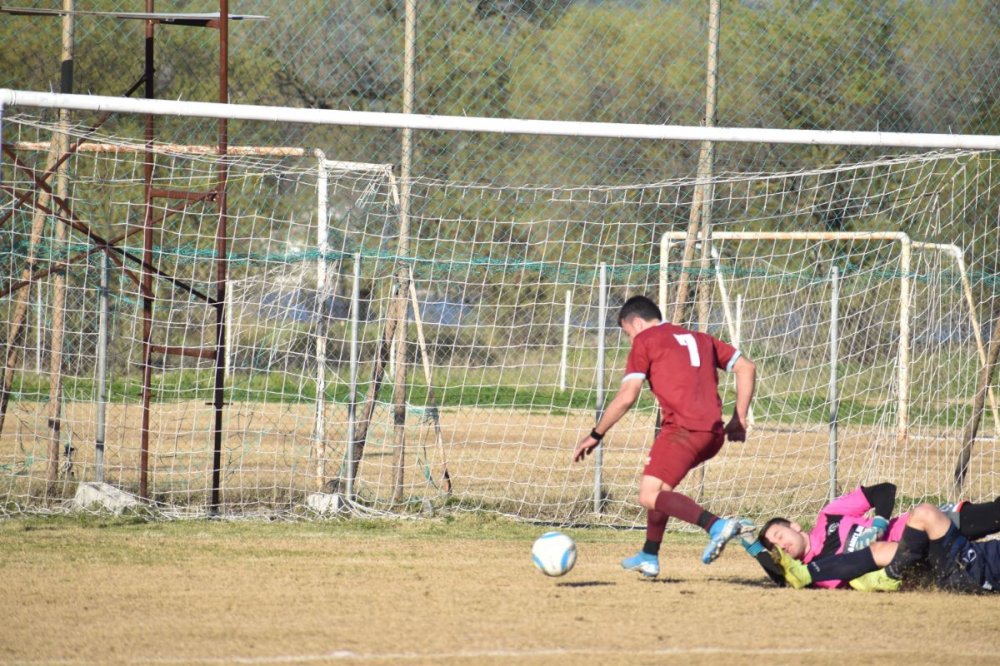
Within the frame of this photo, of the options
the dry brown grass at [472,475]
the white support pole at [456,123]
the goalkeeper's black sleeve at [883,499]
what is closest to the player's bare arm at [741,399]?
the goalkeeper's black sleeve at [883,499]

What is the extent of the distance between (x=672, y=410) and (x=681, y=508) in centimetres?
61

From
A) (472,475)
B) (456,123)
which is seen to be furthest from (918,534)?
(472,475)

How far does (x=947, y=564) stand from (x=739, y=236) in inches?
260

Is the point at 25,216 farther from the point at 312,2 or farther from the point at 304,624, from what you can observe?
the point at 304,624

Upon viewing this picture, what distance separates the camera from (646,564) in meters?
6.89

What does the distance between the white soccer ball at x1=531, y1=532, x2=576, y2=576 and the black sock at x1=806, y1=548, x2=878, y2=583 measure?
1.48 meters

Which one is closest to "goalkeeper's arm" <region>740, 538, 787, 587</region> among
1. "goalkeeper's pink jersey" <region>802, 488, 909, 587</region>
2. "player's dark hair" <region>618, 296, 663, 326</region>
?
"goalkeeper's pink jersey" <region>802, 488, 909, 587</region>

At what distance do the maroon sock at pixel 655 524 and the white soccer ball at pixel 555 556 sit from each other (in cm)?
53

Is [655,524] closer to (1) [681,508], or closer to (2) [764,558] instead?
(1) [681,508]

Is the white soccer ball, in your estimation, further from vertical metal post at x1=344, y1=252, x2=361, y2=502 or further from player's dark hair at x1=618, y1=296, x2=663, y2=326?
vertical metal post at x1=344, y1=252, x2=361, y2=502

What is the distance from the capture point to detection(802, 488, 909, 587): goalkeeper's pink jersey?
693cm

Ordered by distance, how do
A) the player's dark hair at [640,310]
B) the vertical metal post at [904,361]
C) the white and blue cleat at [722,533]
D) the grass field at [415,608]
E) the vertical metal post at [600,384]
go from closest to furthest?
the grass field at [415,608]
the white and blue cleat at [722,533]
the player's dark hair at [640,310]
the vertical metal post at [600,384]
the vertical metal post at [904,361]

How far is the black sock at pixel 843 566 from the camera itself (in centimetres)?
670

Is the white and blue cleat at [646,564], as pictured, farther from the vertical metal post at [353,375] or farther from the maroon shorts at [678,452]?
the vertical metal post at [353,375]
